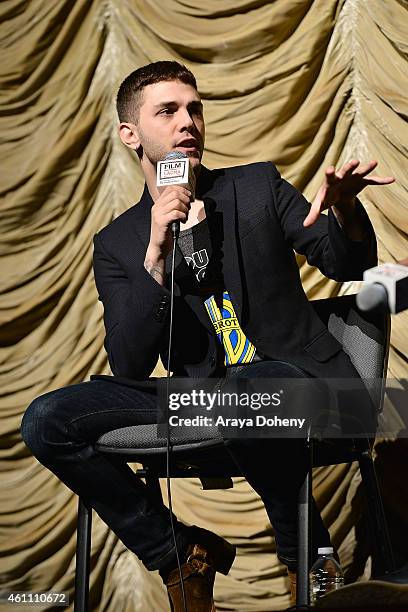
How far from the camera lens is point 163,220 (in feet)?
6.23

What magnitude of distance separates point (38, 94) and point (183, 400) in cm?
154

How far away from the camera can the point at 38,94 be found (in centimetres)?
311

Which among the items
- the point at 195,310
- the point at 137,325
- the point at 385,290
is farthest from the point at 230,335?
the point at 385,290

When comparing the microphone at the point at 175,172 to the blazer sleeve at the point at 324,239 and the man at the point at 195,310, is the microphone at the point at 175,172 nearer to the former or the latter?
the man at the point at 195,310

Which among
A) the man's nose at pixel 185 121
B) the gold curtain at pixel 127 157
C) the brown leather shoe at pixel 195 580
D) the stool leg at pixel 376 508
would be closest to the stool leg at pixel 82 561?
the brown leather shoe at pixel 195 580

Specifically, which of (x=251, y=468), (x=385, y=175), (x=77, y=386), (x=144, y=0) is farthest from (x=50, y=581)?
(x=144, y=0)

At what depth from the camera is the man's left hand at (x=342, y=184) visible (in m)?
1.64

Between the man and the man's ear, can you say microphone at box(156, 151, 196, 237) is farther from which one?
the man's ear

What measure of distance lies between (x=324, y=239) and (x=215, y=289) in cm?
26

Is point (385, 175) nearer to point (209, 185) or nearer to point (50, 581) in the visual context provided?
point (209, 185)

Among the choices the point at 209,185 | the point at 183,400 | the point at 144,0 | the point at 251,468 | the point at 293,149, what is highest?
the point at 144,0

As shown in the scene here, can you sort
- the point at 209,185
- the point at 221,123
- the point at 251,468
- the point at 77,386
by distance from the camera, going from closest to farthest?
the point at 251,468
the point at 77,386
the point at 209,185
the point at 221,123

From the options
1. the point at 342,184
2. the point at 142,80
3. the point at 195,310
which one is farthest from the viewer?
the point at 142,80

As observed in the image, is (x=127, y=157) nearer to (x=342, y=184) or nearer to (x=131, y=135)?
(x=131, y=135)
